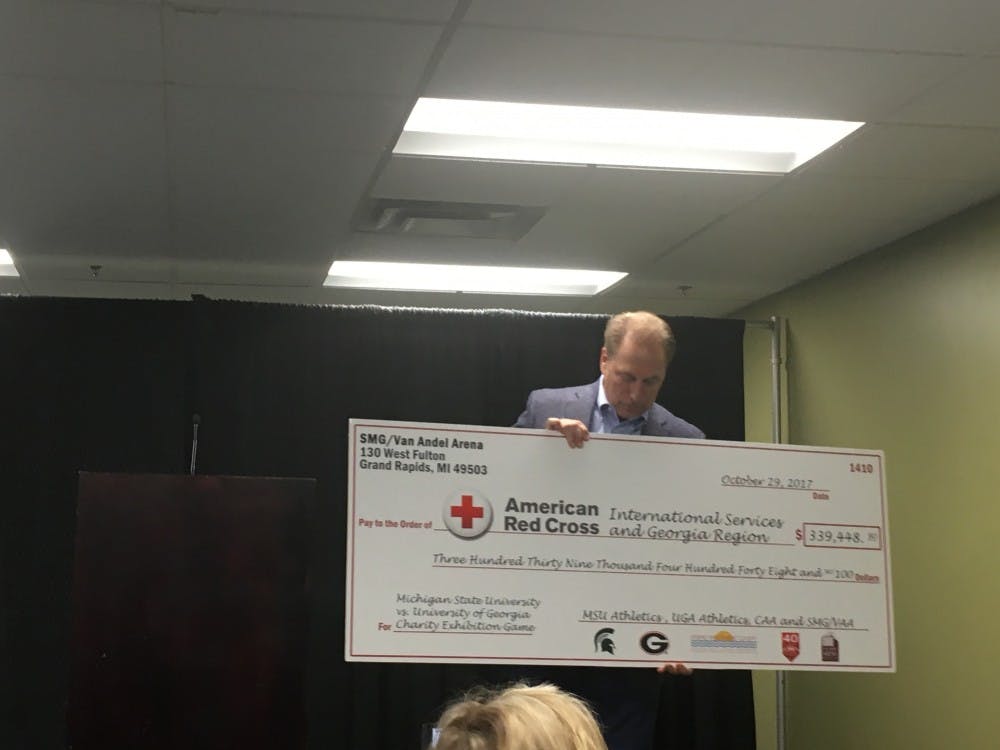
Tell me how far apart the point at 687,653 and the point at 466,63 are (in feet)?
4.97

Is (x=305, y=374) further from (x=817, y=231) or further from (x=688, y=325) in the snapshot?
(x=817, y=231)

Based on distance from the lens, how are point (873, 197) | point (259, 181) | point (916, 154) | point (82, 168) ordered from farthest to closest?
point (873, 197)
point (259, 181)
point (82, 168)
point (916, 154)

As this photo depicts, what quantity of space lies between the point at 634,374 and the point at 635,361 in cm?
3

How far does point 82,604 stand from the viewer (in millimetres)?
2402

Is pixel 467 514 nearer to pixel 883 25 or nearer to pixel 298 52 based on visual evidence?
pixel 298 52

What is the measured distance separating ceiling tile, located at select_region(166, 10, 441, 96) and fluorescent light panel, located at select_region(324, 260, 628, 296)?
1.95m

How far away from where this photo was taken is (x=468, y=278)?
483 cm

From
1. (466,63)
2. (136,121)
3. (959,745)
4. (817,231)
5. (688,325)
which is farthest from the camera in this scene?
(688,325)

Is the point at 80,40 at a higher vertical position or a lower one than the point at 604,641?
higher

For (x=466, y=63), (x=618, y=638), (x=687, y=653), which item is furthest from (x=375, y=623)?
(x=466, y=63)

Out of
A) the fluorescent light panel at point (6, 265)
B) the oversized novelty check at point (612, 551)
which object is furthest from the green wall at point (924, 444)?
the fluorescent light panel at point (6, 265)

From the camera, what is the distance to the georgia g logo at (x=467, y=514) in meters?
2.57

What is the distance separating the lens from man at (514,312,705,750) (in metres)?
2.76

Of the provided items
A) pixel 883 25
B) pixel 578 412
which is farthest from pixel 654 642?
pixel 883 25
